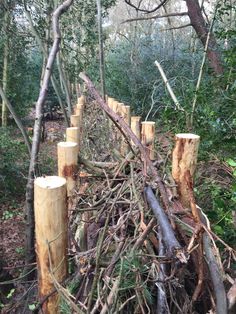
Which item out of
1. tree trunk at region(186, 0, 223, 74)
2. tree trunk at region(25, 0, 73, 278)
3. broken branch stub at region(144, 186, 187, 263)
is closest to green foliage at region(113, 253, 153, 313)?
broken branch stub at region(144, 186, 187, 263)

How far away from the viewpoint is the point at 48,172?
19.5 feet

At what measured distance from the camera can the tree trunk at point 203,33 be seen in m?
Answer: 4.81

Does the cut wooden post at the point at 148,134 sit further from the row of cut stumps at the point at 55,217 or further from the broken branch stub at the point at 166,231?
the broken branch stub at the point at 166,231

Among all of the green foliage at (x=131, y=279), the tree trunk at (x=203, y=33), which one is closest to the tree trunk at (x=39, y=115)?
the green foliage at (x=131, y=279)

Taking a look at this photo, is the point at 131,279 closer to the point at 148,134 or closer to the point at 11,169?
the point at 148,134

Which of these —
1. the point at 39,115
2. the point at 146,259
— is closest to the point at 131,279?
the point at 146,259

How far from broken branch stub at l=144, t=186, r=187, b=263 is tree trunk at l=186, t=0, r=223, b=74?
3.61 meters

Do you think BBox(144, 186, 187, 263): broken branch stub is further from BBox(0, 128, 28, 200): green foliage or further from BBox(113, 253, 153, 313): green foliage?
BBox(0, 128, 28, 200): green foliage

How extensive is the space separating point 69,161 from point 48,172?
161 inches

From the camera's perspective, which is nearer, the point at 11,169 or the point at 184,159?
the point at 184,159

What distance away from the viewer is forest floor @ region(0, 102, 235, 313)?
2.84m

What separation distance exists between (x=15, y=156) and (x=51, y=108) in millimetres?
6282

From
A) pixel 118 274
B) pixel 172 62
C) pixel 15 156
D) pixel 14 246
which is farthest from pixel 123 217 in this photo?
pixel 172 62

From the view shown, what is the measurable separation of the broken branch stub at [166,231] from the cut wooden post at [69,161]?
1.81 feet
